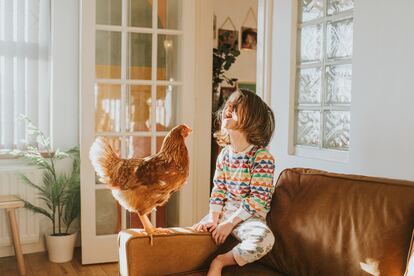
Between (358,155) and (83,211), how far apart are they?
1882 millimetres

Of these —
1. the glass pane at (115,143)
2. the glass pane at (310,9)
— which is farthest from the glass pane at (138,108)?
the glass pane at (310,9)

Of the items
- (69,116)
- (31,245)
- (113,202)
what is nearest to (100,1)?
(69,116)

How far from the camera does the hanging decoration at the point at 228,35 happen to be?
4.63 metres

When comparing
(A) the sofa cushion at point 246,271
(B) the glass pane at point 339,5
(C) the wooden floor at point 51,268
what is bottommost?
(C) the wooden floor at point 51,268

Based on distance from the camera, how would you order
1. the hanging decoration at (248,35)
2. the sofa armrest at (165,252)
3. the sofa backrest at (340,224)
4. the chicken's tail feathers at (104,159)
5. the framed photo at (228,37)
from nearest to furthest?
the sofa backrest at (340,224) < the sofa armrest at (165,252) < the chicken's tail feathers at (104,159) < the framed photo at (228,37) < the hanging decoration at (248,35)

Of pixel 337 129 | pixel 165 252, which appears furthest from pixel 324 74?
pixel 165 252

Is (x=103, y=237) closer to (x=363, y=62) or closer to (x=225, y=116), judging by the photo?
(x=225, y=116)

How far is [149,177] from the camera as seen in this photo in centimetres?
167

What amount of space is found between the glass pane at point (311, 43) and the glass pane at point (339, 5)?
112 mm

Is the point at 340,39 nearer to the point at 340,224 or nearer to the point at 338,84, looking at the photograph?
the point at 338,84

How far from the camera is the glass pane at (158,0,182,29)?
3225 mm

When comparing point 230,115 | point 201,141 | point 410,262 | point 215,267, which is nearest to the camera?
point 410,262

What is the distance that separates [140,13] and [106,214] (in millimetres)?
1439

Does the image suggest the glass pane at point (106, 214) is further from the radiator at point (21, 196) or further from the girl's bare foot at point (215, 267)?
the girl's bare foot at point (215, 267)
